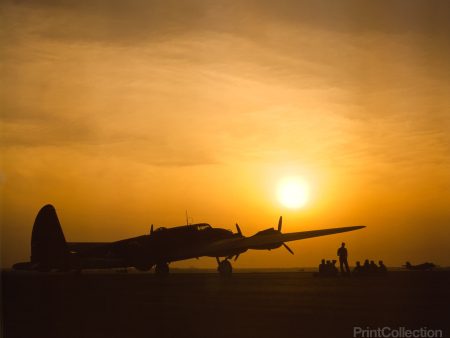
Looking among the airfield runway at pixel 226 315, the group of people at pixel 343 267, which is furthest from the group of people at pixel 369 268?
the airfield runway at pixel 226 315

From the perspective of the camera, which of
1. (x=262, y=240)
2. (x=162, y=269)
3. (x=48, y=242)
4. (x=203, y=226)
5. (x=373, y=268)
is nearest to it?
(x=48, y=242)

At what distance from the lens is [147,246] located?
3198cm

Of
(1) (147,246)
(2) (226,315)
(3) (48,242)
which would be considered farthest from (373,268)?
(2) (226,315)

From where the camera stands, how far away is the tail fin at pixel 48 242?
2959 cm

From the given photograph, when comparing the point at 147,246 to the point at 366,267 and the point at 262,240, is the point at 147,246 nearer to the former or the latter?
the point at 262,240

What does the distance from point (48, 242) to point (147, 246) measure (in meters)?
5.35

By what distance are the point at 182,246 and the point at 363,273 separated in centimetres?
1198

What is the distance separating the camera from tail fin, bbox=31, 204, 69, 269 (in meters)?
29.6

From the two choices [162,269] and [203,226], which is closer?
[203,226]

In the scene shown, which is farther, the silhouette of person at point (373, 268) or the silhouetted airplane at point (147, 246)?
the silhouette of person at point (373, 268)

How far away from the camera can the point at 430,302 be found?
51.7ft

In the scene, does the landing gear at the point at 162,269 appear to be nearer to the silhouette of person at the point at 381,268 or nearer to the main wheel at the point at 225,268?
the main wheel at the point at 225,268

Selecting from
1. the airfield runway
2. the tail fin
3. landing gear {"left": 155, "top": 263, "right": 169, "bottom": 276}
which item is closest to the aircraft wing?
landing gear {"left": 155, "top": 263, "right": 169, "bottom": 276}

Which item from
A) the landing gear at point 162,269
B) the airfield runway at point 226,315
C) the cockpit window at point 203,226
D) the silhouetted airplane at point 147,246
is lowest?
the airfield runway at point 226,315
